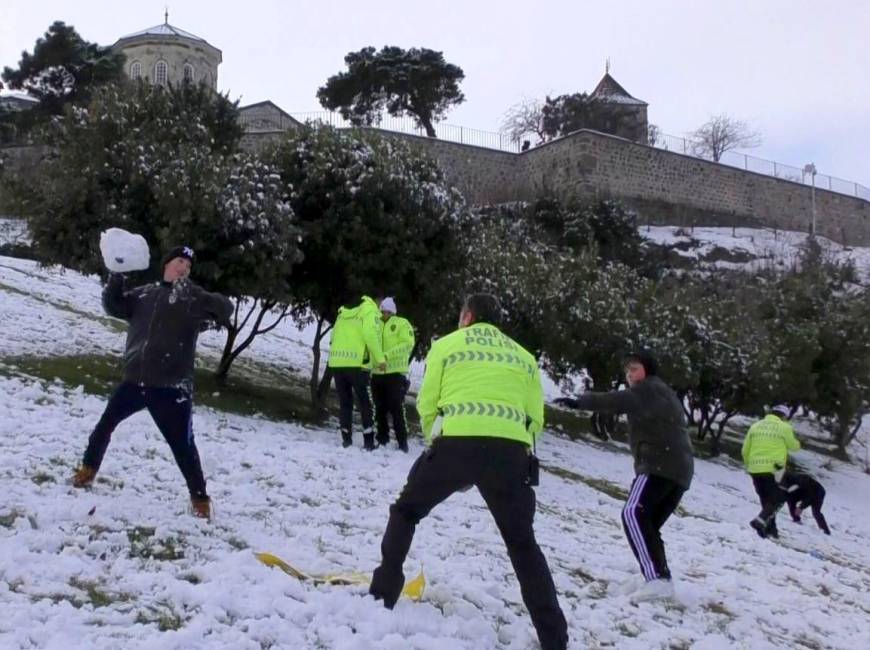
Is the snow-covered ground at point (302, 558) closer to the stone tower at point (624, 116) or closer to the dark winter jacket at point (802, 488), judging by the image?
the dark winter jacket at point (802, 488)

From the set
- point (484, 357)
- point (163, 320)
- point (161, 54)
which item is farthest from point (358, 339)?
point (161, 54)

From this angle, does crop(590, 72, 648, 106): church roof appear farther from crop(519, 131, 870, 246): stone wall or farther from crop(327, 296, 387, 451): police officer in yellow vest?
crop(327, 296, 387, 451): police officer in yellow vest

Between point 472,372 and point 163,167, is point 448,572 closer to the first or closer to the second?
point 472,372

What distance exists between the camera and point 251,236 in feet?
40.1

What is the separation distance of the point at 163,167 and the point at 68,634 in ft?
29.4

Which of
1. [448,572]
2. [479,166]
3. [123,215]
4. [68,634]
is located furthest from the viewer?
[479,166]

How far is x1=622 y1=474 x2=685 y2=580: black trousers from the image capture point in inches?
263

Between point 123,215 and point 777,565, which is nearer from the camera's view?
point 777,565

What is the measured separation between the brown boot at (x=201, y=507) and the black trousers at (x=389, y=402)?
5.10 metres

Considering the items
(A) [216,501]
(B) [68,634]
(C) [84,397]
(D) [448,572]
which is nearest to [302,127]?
(C) [84,397]

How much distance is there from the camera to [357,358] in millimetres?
10984

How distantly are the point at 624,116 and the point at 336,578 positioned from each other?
59.3 metres

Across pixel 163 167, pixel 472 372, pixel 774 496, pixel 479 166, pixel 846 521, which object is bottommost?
pixel 846 521

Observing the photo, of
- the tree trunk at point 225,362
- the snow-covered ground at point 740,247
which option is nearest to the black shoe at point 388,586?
the tree trunk at point 225,362
